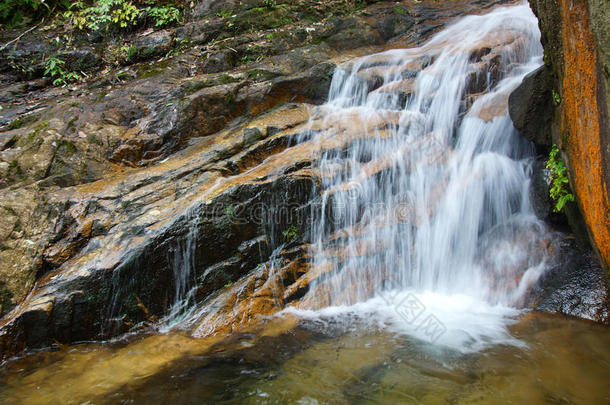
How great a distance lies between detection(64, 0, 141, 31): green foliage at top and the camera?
8836 millimetres

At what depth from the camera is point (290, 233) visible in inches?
209

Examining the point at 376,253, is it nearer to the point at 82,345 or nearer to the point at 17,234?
the point at 82,345

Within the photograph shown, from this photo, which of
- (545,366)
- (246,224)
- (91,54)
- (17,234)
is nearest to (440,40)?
(246,224)

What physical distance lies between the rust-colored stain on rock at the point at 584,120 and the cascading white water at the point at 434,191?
135cm

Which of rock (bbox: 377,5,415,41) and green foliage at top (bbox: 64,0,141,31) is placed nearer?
green foliage at top (bbox: 64,0,141,31)

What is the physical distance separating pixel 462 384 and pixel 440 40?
760cm

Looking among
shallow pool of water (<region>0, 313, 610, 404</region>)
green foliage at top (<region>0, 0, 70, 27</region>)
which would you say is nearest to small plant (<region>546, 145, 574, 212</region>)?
shallow pool of water (<region>0, 313, 610, 404</region>)

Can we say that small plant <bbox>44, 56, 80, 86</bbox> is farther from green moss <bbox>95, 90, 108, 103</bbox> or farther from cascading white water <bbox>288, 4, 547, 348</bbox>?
cascading white water <bbox>288, 4, 547, 348</bbox>

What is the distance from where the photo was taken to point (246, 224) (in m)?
5.09

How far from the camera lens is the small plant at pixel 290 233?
17.4ft

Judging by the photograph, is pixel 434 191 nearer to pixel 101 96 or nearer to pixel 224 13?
pixel 101 96

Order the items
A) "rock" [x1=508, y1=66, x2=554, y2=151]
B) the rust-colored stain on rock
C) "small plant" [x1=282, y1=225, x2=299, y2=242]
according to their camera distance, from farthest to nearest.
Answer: "small plant" [x1=282, y1=225, x2=299, y2=242] → "rock" [x1=508, y1=66, x2=554, y2=151] → the rust-colored stain on rock

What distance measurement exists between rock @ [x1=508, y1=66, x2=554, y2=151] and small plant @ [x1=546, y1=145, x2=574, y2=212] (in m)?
0.48

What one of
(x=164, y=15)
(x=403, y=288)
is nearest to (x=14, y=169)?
(x=164, y=15)
